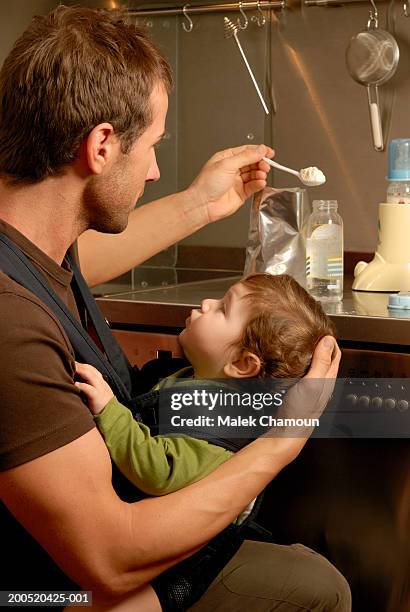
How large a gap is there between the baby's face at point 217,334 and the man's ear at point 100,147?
0.34 metres

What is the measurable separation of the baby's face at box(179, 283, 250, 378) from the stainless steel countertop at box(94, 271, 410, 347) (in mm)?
238

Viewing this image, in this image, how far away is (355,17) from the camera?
98.7 inches

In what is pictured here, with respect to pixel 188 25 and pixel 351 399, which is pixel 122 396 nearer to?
pixel 351 399

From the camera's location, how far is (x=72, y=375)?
129 centimetres

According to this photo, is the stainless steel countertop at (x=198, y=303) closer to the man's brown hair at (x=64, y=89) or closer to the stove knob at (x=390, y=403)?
the stove knob at (x=390, y=403)

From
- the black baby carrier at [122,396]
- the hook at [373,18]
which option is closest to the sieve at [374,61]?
the hook at [373,18]

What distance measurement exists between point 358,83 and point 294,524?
42.7 inches

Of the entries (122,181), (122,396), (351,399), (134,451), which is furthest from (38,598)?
(351,399)

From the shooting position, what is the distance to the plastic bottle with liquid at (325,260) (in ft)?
6.74

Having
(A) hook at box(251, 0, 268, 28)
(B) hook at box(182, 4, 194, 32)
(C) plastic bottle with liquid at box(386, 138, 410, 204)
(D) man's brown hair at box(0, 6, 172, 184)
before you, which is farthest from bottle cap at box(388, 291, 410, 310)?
(B) hook at box(182, 4, 194, 32)

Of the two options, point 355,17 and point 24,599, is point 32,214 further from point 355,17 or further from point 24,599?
point 355,17

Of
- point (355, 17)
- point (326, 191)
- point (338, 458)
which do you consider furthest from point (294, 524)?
point (355, 17)

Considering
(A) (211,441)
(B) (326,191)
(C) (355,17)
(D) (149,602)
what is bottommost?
(D) (149,602)

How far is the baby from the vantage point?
1.39 meters
